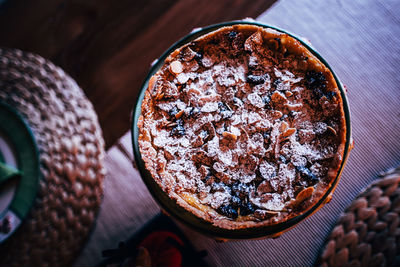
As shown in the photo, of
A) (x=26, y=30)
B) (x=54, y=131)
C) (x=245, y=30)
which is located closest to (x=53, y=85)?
(x=54, y=131)

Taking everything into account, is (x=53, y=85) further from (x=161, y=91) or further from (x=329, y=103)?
(x=329, y=103)

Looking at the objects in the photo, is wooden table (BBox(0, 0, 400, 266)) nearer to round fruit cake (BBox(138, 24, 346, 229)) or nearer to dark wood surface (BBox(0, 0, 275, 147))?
dark wood surface (BBox(0, 0, 275, 147))

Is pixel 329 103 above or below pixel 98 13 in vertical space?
above

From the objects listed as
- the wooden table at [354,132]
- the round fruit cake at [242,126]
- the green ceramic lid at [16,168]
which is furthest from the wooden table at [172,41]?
the round fruit cake at [242,126]

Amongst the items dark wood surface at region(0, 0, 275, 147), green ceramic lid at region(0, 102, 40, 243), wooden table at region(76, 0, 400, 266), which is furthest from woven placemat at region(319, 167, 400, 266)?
green ceramic lid at region(0, 102, 40, 243)

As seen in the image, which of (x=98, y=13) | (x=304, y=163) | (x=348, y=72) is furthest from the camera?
(x=98, y=13)
